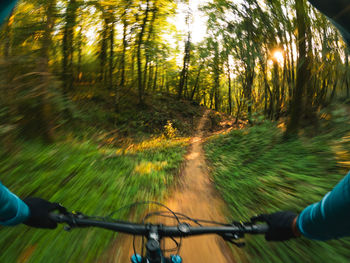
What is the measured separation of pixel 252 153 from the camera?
5406 millimetres

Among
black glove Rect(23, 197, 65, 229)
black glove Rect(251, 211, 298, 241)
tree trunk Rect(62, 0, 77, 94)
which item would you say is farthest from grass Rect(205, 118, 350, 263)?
tree trunk Rect(62, 0, 77, 94)

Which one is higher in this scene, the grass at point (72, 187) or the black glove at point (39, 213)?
the black glove at point (39, 213)

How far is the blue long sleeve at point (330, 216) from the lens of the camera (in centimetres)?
71

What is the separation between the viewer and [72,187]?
2.92 meters

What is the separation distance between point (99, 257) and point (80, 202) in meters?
1.14

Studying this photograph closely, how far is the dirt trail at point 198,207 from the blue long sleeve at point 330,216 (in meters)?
1.47

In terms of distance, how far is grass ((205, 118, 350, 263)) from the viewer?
6.14ft

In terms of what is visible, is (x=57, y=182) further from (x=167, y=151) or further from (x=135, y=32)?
(x=135, y=32)

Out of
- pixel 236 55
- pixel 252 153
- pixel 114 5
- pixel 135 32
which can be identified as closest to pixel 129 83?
pixel 135 32

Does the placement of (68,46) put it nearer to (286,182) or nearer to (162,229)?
(162,229)

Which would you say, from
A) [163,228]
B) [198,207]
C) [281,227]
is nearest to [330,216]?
[281,227]

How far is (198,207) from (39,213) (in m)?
2.77

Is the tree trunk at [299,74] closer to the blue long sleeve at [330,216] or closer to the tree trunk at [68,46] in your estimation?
the blue long sleeve at [330,216]

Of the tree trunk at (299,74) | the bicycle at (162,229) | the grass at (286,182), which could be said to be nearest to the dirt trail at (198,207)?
the grass at (286,182)
